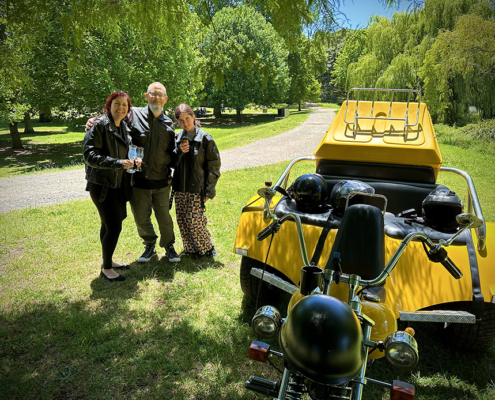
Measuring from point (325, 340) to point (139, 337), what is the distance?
8.25 ft

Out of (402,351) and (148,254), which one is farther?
(148,254)

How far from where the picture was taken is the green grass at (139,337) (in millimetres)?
2705

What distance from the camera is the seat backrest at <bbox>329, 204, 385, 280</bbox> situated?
1.98 m

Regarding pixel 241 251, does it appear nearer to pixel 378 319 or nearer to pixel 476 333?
pixel 378 319

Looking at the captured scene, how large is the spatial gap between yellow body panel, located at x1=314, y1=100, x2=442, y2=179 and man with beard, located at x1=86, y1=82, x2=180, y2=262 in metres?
1.87

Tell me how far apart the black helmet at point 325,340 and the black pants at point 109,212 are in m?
3.07

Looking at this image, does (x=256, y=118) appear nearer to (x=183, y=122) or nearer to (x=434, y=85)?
(x=434, y=85)

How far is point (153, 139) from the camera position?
4168mm

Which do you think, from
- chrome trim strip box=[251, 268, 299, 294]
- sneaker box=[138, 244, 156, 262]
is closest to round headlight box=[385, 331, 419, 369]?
chrome trim strip box=[251, 268, 299, 294]

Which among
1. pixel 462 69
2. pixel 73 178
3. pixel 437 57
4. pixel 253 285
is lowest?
pixel 73 178

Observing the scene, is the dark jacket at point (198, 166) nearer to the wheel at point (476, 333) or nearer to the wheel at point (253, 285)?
the wheel at point (253, 285)

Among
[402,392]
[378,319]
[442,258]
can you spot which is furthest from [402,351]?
[442,258]

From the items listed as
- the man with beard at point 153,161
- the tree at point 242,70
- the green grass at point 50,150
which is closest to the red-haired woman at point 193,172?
the man with beard at point 153,161

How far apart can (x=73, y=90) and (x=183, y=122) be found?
1358 cm
